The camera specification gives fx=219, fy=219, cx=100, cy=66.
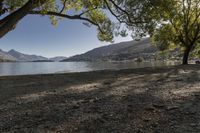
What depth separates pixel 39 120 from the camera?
6.09 m

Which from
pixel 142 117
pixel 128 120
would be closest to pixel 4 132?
pixel 128 120

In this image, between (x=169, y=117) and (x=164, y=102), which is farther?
(x=164, y=102)

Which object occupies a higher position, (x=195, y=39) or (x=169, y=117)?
(x=195, y=39)

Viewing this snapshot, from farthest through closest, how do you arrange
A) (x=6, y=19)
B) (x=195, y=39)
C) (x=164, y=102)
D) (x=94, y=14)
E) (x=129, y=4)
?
(x=195, y=39)
(x=94, y=14)
(x=129, y=4)
(x=6, y=19)
(x=164, y=102)

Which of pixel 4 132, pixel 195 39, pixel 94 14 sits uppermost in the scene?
pixel 94 14

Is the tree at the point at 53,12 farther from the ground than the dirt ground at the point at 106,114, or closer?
farther from the ground

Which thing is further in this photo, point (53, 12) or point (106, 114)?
point (53, 12)

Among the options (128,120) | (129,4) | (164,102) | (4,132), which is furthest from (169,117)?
(129,4)

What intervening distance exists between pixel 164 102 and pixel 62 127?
3.60 m

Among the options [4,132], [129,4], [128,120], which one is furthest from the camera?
[129,4]

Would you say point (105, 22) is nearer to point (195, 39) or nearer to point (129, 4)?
point (129, 4)

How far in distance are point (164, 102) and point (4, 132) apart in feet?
16.1

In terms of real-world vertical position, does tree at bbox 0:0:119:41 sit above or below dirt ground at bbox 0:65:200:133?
above

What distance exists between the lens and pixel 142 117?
5.89 m
